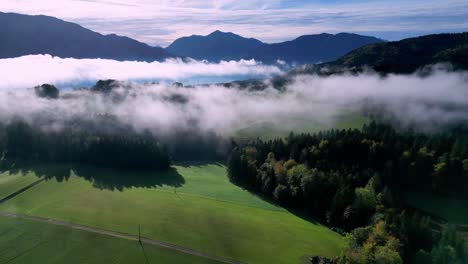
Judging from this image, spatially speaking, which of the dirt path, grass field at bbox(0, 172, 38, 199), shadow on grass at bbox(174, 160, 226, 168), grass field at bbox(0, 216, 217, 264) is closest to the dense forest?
shadow on grass at bbox(174, 160, 226, 168)

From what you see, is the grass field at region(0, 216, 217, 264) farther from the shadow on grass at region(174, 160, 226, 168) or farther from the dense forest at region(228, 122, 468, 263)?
the shadow on grass at region(174, 160, 226, 168)

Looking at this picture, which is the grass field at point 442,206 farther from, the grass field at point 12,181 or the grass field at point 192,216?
the grass field at point 12,181

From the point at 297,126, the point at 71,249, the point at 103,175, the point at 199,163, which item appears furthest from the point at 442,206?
the point at 103,175

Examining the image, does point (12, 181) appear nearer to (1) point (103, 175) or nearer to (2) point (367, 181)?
(1) point (103, 175)

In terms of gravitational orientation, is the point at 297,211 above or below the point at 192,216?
below

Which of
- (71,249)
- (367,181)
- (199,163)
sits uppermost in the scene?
(71,249)

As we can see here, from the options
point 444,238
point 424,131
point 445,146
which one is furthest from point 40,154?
point 424,131
